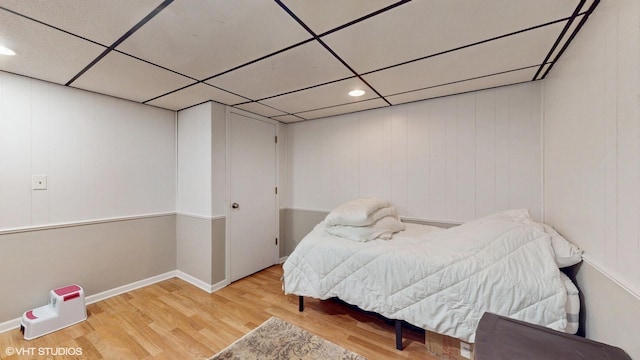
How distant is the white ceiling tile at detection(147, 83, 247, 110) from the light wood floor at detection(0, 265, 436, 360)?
7.00 ft

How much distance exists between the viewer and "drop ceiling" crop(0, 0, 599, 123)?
1251 mm

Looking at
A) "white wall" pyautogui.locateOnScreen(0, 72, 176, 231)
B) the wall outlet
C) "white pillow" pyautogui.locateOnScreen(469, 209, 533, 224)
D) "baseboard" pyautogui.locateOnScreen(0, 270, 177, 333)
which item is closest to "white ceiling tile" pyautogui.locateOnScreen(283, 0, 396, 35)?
"white pillow" pyautogui.locateOnScreen(469, 209, 533, 224)

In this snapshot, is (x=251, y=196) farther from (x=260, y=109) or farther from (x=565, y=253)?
(x=565, y=253)

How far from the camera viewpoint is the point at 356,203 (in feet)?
8.15

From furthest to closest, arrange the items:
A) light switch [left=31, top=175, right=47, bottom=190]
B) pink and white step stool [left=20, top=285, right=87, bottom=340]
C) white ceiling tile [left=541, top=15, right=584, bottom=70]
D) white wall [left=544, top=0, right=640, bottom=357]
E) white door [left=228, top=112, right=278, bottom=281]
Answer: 1. white door [left=228, top=112, right=278, bottom=281]
2. light switch [left=31, top=175, right=47, bottom=190]
3. pink and white step stool [left=20, top=285, right=87, bottom=340]
4. white ceiling tile [left=541, top=15, right=584, bottom=70]
5. white wall [left=544, top=0, right=640, bottom=357]

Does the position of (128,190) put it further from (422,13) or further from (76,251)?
(422,13)

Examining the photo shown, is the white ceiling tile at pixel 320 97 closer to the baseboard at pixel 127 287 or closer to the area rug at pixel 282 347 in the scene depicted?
the area rug at pixel 282 347

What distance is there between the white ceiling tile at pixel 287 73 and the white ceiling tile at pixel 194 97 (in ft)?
0.58

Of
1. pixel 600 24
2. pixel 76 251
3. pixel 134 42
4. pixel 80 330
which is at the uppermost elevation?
pixel 134 42

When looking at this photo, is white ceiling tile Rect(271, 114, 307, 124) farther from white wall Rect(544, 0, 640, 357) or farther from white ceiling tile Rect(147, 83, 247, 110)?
white wall Rect(544, 0, 640, 357)

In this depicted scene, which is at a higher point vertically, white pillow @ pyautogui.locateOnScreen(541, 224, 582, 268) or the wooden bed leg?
white pillow @ pyautogui.locateOnScreen(541, 224, 582, 268)

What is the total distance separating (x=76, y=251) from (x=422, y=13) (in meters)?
3.52

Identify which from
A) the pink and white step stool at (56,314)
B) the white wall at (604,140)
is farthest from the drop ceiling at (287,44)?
the pink and white step stool at (56,314)

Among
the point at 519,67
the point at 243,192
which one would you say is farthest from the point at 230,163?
the point at 519,67
